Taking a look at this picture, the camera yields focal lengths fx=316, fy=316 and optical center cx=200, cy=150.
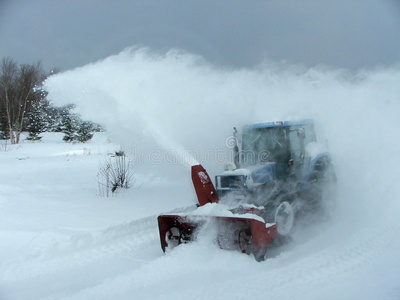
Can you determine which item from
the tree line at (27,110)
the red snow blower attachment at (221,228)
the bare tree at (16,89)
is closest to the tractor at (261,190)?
the red snow blower attachment at (221,228)

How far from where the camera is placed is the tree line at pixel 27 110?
2458 cm

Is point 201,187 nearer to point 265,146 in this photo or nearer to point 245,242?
point 245,242

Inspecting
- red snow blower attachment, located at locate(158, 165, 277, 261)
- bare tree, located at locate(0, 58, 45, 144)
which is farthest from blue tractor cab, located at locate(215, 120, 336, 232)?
bare tree, located at locate(0, 58, 45, 144)

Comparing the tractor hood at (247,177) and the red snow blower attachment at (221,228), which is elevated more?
the tractor hood at (247,177)

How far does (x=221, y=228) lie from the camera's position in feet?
16.7

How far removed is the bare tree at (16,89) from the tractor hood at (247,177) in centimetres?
2233

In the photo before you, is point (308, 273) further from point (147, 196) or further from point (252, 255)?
point (147, 196)

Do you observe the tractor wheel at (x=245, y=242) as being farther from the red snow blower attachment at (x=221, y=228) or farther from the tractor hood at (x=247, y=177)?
the tractor hood at (x=247, y=177)

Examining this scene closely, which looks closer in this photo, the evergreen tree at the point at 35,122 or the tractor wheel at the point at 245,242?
the tractor wheel at the point at 245,242

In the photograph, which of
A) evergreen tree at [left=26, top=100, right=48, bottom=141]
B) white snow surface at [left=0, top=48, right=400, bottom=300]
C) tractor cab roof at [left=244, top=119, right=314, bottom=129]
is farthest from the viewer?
evergreen tree at [left=26, top=100, right=48, bottom=141]

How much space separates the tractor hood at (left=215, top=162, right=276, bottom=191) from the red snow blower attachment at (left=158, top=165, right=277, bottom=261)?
291mm

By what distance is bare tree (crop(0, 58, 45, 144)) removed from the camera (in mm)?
Result: 24500

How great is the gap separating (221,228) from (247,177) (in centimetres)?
103

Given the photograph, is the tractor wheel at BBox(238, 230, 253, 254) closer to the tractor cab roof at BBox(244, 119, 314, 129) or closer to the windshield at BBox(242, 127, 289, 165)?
the windshield at BBox(242, 127, 289, 165)
